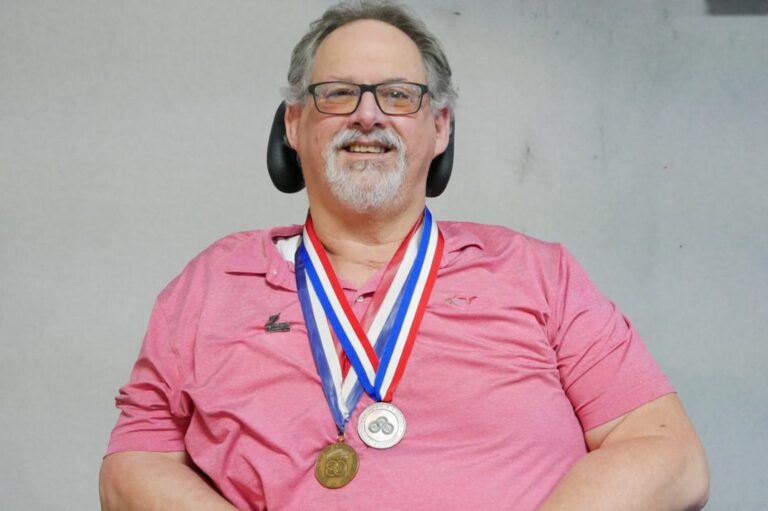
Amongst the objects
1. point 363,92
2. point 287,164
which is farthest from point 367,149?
point 287,164

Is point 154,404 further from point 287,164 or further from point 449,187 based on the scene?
point 449,187

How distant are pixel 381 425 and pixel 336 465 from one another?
0.33 ft

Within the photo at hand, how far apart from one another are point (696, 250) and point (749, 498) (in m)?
0.65

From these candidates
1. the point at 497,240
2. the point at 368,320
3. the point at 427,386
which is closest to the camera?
the point at 427,386

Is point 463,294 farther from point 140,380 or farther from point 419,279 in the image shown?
point 140,380

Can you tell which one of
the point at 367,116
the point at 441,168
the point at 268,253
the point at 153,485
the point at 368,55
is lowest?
the point at 153,485

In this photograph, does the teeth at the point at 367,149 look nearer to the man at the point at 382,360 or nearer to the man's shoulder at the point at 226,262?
the man at the point at 382,360

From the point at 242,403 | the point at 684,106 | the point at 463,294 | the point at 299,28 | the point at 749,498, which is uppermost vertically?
the point at 299,28

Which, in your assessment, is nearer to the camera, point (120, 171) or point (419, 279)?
point (419, 279)

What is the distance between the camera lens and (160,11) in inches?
103

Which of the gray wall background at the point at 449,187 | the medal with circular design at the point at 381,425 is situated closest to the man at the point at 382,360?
the medal with circular design at the point at 381,425

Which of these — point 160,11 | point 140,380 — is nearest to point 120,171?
point 160,11

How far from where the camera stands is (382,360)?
173cm

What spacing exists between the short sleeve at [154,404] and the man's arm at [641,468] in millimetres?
668
